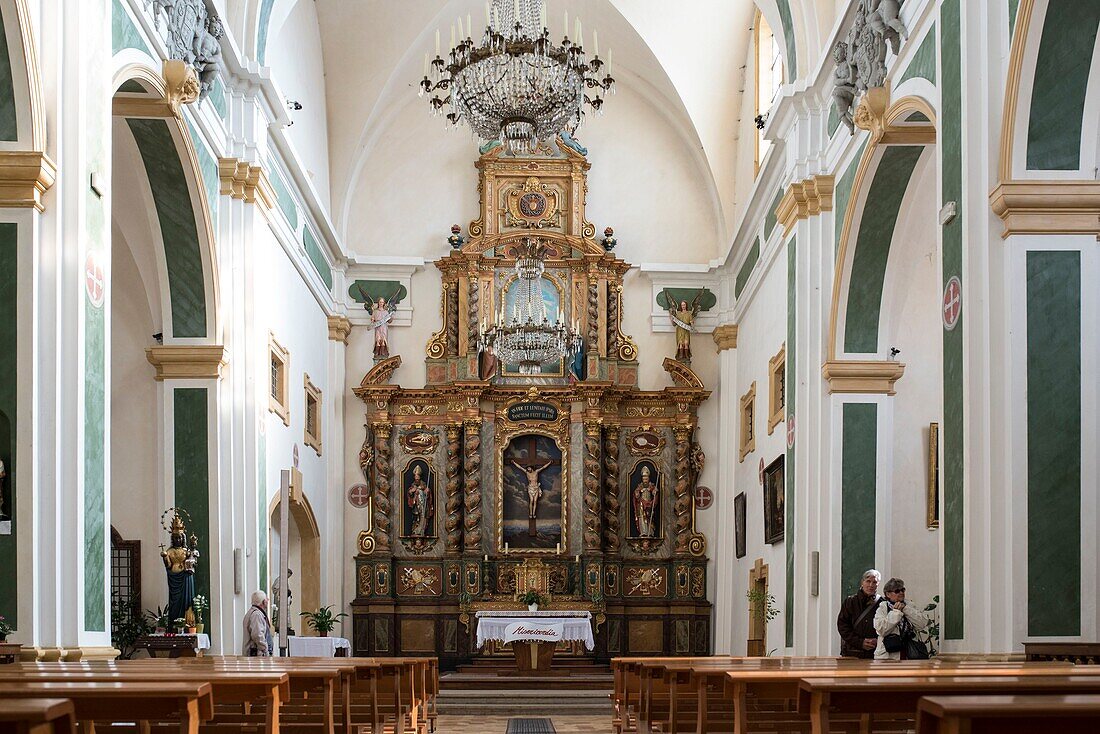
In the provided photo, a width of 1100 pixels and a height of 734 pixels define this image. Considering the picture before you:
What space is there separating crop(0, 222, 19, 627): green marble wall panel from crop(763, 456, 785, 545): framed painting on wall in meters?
9.76

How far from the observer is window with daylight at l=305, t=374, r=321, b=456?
19.5 meters

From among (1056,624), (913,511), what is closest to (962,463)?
(1056,624)

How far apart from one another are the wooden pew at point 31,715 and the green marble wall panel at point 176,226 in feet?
34.5

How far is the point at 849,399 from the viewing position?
46.3 feet

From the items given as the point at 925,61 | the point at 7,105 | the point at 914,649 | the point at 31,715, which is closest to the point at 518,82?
the point at 925,61

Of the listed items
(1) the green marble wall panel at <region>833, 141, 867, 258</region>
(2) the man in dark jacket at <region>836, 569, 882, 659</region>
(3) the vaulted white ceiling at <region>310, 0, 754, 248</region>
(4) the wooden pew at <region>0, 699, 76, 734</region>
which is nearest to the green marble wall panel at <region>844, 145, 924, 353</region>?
(1) the green marble wall panel at <region>833, 141, 867, 258</region>

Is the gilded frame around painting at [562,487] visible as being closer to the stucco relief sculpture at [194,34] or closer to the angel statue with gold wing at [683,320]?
the angel statue with gold wing at [683,320]

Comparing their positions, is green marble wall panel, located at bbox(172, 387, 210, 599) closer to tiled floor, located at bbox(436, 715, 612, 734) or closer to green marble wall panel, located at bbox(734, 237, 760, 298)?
tiled floor, located at bbox(436, 715, 612, 734)

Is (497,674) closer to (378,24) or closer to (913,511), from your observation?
(913,511)

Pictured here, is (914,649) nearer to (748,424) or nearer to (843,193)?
(843,193)

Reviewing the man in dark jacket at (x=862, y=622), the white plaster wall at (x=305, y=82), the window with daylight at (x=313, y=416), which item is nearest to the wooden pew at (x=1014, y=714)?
the man in dark jacket at (x=862, y=622)

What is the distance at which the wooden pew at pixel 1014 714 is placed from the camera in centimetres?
295

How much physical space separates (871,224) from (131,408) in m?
7.72

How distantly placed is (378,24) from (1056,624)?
1489cm
